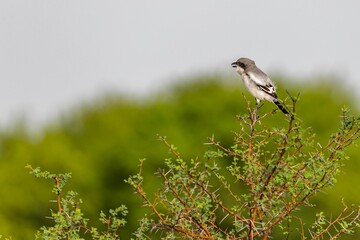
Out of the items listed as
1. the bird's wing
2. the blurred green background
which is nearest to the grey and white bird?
the bird's wing

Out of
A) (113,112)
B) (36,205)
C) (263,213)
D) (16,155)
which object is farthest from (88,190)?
(263,213)

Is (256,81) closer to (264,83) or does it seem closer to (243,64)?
(264,83)

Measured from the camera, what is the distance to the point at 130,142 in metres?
49.1

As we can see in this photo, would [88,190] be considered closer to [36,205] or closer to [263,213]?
[36,205]

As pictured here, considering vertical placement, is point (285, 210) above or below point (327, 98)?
below

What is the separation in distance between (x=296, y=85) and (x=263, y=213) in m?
43.2

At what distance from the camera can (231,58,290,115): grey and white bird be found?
15.5 meters

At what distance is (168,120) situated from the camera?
1969 inches

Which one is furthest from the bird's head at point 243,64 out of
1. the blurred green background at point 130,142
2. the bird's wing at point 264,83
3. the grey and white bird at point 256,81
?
the blurred green background at point 130,142

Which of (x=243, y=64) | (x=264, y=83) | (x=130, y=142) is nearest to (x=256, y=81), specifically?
(x=264, y=83)

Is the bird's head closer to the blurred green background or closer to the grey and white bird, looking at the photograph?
the grey and white bird

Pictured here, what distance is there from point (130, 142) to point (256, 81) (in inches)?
1323

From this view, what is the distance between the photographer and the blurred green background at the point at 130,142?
4612 cm

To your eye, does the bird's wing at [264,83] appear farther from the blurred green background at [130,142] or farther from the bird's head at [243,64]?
the blurred green background at [130,142]
